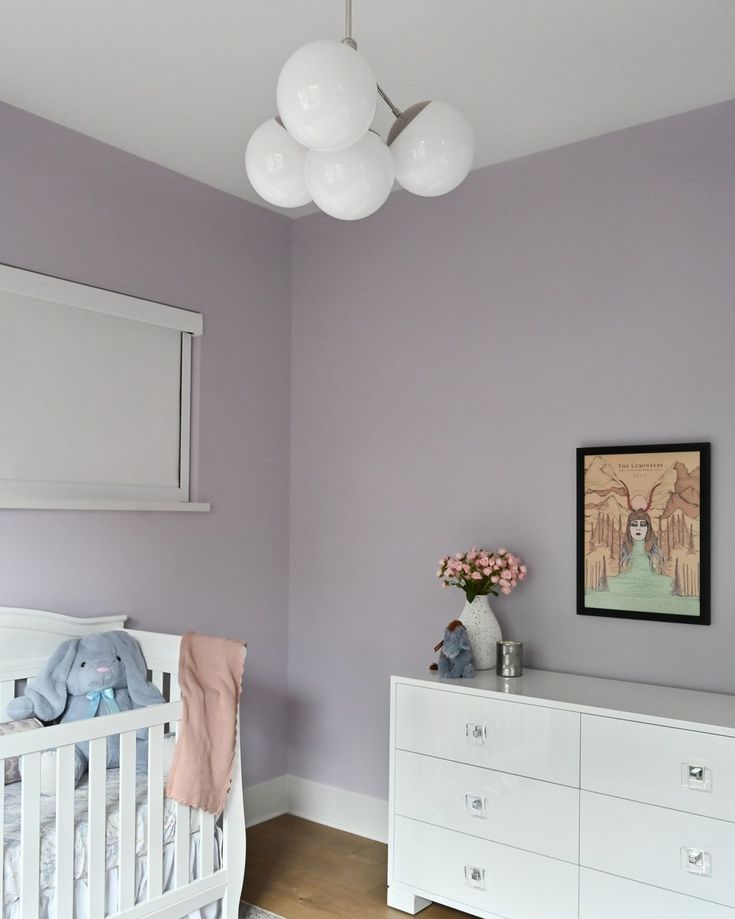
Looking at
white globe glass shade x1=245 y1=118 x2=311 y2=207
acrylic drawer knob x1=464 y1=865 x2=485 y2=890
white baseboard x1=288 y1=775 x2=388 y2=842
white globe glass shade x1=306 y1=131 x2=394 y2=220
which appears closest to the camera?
white globe glass shade x1=306 y1=131 x2=394 y2=220

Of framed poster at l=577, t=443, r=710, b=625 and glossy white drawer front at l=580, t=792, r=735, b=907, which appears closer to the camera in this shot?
glossy white drawer front at l=580, t=792, r=735, b=907

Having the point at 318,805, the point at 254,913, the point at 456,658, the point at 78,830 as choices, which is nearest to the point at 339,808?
the point at 318,805

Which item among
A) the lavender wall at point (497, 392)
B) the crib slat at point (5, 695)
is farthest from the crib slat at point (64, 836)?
the lavender wall at point (497, 392)

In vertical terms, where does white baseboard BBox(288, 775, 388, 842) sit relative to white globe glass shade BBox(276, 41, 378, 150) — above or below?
below

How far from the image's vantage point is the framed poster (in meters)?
2.57

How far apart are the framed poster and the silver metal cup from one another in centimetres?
26

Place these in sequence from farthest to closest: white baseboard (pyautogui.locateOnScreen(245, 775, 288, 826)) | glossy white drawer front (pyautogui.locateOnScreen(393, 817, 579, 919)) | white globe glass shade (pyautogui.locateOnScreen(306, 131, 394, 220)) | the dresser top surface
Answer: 1. white baseboard (pyautogui.locateOnScreen(245, 775, 288, 826))
2. glossy white drawer front (pyautogui.locateOnScreen(393, 817, 579, 919))
3. the dresser top surface
4. white globe glass shade (pyautogui.locateOnScreen(306, 131, 394, 220))

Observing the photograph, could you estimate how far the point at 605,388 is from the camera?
2.80 m

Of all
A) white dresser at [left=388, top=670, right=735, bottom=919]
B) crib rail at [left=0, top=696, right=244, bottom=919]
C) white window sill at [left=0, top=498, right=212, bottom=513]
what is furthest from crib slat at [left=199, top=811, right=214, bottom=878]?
white window sill at [left=0, top=498, right=212, bottom=513]

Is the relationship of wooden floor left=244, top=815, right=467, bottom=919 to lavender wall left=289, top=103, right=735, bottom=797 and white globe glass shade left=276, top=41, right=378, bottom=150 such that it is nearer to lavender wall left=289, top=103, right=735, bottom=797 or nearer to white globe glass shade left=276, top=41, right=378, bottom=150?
lavender wall left=289, top=103, right=735, bottom=797

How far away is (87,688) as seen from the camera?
102 inches

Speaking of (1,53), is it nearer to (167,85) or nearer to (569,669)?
(167,85)

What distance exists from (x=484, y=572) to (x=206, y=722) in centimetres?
101

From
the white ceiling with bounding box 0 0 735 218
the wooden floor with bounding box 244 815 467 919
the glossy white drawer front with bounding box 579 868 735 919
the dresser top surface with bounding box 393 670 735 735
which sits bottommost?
the wooden floor with bounding box 244 815 467 919
